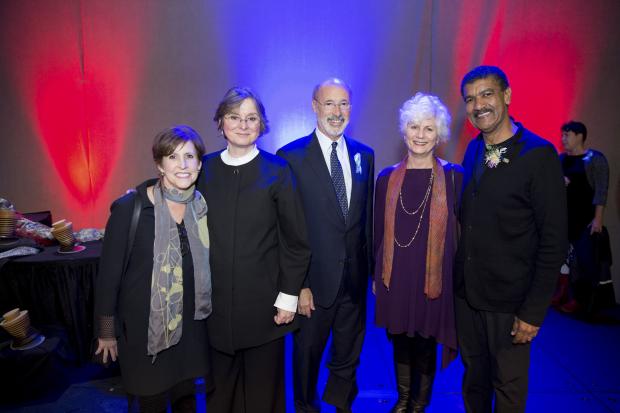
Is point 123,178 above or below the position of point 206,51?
below

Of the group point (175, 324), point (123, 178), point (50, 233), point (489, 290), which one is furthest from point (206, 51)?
point (489, 290)

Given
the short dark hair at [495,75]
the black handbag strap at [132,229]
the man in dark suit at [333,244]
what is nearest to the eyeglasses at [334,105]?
the man in dark suit at [333,244]

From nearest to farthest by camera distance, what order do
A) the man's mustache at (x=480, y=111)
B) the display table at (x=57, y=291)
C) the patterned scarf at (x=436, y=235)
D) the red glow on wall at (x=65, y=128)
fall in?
Answer: the man's mustache at (x=480, y=111) → the patterned scarf at (x=436, y=235) → the display table at (x=57, y=291) → the red glow on wall at (x=65, y=128)

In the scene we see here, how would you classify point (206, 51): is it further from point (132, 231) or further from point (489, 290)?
point (489, 290)

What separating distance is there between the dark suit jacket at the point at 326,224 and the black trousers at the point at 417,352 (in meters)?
0.41

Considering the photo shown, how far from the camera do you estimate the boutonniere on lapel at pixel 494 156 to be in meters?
1.72

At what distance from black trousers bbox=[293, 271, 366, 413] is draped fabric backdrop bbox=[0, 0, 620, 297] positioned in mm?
2856

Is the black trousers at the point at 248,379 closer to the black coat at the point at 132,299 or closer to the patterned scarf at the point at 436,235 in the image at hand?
the black coat at the point at 132,299

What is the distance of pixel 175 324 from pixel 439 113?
1.74m

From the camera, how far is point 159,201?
1581mm

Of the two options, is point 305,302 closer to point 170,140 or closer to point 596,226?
point 170,140

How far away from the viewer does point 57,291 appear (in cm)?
284

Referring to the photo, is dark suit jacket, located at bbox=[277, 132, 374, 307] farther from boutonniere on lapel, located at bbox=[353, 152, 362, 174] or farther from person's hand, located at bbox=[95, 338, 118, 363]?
person's hand, located at bbox=[95, 338, 118, 363]

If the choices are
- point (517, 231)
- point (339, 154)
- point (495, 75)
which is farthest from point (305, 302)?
point (495, 75)
